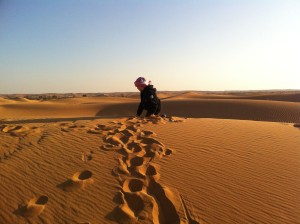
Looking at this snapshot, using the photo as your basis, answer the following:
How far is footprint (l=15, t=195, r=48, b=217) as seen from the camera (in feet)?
12.1

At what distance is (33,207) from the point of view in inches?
149

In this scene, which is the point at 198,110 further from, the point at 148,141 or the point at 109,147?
the point at 109,147

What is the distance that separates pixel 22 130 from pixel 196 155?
13.3 ft

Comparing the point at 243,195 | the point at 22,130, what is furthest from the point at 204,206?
the point at 22,130

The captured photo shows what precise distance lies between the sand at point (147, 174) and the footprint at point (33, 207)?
0.04 ft

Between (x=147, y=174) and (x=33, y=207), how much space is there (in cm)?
162

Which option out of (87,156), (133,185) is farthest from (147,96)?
(133,185)

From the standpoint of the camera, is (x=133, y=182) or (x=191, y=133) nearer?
(x=133, y=182)

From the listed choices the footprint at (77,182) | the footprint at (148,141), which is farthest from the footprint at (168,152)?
the footprint at (77,182)

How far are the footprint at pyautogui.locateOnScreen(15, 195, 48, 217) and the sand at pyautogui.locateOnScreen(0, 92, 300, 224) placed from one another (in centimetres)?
1

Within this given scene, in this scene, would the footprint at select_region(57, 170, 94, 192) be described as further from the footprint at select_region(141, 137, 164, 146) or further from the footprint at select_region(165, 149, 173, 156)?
the footprint at select_region(141, 137, 164, 146)

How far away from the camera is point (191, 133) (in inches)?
275

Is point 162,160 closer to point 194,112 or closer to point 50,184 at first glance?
point 50,184

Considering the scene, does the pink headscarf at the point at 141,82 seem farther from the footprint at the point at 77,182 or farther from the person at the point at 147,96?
the footprint at the point at 77,182
